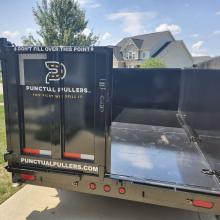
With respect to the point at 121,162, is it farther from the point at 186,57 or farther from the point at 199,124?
the point at 186,57

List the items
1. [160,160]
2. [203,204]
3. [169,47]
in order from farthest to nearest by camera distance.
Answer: [169,47] → [160,160] → [203,204]

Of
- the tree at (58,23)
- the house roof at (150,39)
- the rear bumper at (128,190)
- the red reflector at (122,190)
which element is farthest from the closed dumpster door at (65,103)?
the house roof at (150,39)

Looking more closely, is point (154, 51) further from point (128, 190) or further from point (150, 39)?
point (128, 190)

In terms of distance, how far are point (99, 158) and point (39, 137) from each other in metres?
0.69

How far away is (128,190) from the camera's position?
2355 millimetres

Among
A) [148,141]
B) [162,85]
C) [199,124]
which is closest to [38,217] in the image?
[148,141]

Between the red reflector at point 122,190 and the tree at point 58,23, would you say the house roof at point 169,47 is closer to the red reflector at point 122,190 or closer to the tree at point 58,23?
the tree at point 58,23

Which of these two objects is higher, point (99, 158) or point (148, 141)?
point (99, 158)

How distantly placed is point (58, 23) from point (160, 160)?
1810cm

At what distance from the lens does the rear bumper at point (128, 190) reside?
2.19 metres

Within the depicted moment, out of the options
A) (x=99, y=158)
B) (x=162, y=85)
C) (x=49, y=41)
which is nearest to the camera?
(x=99, y=158)

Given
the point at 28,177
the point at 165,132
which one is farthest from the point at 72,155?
the point at 165,132

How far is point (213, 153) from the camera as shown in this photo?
2.81 meters

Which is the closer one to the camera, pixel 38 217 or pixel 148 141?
pixel 38 217
